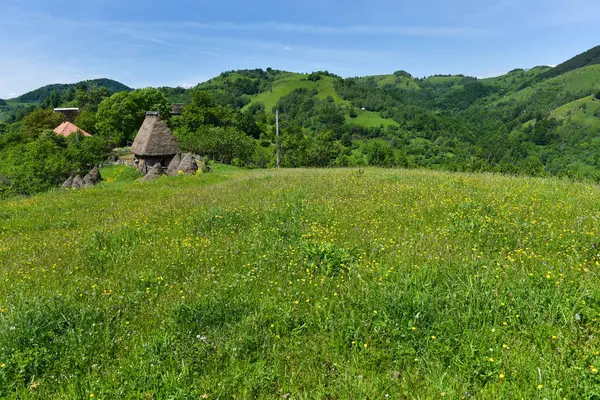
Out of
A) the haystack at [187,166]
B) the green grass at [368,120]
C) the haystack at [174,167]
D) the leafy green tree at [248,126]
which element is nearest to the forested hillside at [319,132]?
the leafy green tree at [248,126]

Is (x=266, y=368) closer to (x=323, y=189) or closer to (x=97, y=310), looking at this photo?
(x=97, y=310)

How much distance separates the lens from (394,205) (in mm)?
8695

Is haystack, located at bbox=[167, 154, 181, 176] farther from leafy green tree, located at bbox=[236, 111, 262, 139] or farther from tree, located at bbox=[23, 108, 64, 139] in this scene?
leafy green tree, located at bbox=[236, 111, 262, 139]

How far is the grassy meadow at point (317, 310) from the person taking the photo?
10.1 ft

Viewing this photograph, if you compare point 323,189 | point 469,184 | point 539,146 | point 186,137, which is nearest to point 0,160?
point 186,137

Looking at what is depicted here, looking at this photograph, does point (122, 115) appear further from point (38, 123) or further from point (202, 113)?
point (38, 123)

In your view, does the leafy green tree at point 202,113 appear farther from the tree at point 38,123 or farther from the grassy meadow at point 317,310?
the grassy meadow at point 317,310

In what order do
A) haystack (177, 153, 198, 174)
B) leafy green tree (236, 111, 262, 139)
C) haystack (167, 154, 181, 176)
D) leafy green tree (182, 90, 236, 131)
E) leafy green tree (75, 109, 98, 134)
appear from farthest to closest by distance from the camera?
1. leafy green tree (236, 111, 262, 139)
2. leafy green tree (182, 90, 236, 131)
3. leafy green tree (75, 109, 98, 134)
4. haystack (167, 154, 181, 176)
5. haystack (177, 153, 198, 174)

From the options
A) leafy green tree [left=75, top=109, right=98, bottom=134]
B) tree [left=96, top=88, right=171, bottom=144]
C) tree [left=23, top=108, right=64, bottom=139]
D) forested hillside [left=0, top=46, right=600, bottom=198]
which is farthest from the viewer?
tree [left=23, top=108, right=64, bottom=139]

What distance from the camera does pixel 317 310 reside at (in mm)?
4168

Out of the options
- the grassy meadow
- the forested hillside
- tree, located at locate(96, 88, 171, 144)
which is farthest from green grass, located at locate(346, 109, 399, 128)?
the grassy meadow

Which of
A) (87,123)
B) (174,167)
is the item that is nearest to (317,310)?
(174,167)

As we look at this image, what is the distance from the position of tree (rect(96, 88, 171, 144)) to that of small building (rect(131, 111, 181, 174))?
23.6m

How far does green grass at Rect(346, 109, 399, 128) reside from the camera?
161375 mm
